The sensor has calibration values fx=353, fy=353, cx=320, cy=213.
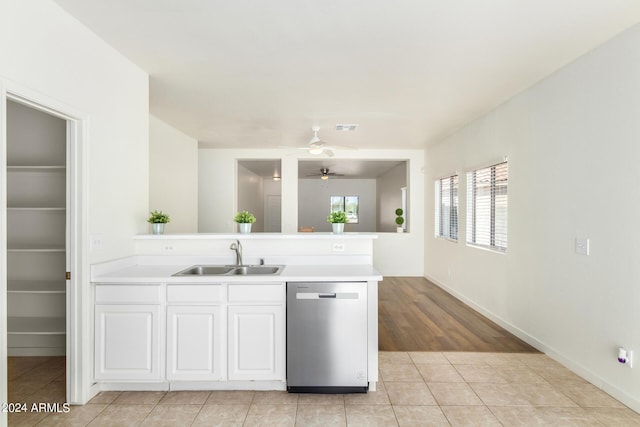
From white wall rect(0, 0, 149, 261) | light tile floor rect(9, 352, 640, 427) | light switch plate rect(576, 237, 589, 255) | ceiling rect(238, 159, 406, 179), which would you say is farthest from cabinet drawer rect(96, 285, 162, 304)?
ceiling rect(238, 159, 406, 179)

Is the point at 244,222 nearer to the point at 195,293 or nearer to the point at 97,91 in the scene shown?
the point at 195,293

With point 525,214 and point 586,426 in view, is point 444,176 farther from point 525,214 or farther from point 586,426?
point 586,426

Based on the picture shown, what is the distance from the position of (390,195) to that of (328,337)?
7917mm

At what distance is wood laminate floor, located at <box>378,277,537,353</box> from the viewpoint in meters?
3.54

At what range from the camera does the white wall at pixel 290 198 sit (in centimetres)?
685

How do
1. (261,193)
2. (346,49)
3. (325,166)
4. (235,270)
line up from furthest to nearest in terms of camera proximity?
(261,193), (325,166), (235,270), (346,49)

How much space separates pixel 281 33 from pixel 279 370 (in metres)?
2.43

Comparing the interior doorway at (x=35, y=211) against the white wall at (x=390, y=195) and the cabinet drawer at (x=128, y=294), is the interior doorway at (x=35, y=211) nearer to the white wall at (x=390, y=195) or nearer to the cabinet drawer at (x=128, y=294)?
the cabinet drawer at (x=128, y=294)

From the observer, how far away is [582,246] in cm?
285

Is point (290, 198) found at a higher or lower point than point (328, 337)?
higher

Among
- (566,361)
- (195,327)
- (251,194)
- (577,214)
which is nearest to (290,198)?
(251,194)

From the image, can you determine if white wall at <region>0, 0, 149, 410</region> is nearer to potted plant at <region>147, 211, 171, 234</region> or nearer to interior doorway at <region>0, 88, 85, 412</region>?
potted plant at <region>147, 211, 171, 234</region>

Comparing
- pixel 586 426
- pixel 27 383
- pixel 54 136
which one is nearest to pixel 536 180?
pixel 586 426

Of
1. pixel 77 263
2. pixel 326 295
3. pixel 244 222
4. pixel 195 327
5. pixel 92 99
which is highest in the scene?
pixel 92 99
